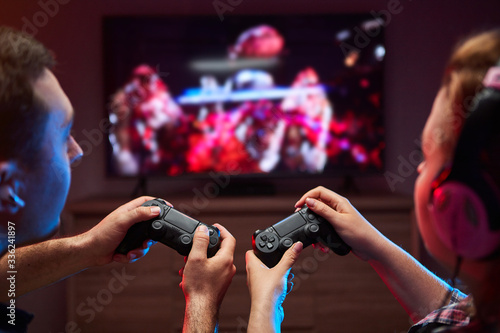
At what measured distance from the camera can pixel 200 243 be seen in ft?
2.73

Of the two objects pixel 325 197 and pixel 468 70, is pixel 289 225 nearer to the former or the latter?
pixel 325 197

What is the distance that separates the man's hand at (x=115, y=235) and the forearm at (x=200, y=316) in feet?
0.70

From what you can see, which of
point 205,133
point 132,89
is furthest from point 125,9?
point 205,133

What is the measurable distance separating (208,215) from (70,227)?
70 centimetres

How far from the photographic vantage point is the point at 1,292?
97 cm

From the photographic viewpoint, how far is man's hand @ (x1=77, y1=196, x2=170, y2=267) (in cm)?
89

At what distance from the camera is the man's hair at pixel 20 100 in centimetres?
76

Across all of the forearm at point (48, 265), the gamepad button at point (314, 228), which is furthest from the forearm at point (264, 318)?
the forearm at point (48, 265)

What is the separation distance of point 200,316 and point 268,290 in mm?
144

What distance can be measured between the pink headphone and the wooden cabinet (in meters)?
1.49

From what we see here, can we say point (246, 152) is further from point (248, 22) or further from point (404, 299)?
point (404, 299)

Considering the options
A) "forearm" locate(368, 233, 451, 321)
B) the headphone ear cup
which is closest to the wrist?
"forearm" locate(368, 233, 451, 321)

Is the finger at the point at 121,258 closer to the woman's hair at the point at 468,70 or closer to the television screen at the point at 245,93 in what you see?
the woman's hair at the point at 468,70

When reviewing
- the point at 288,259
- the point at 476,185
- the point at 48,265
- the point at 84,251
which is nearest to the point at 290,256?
the point at 288,259
